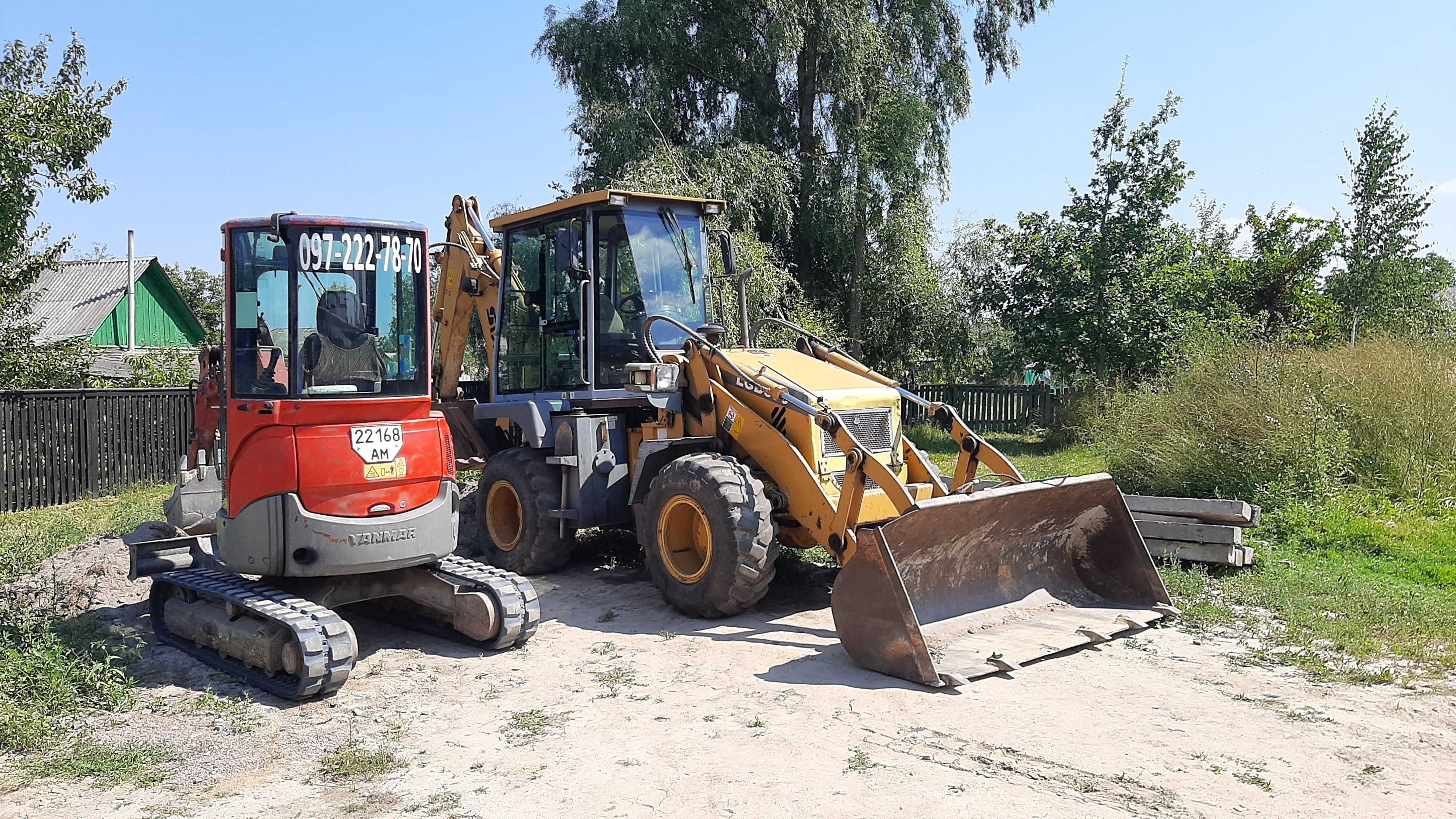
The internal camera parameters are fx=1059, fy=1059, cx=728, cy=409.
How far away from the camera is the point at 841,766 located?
15.4ft

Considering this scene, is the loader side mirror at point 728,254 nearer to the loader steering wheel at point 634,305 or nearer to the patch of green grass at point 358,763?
the loader steering wheel at point 634,305

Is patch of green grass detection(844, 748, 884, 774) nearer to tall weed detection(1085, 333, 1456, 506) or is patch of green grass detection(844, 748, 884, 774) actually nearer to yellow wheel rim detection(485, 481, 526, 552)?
yellow wheel rim detection(485, 481, 526, 552)

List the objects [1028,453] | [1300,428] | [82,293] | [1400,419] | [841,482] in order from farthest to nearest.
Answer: [82,293]
[1028,453]
[1400,419]
[1300,428]
[841,482]

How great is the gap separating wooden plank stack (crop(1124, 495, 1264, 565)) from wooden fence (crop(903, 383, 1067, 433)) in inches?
452

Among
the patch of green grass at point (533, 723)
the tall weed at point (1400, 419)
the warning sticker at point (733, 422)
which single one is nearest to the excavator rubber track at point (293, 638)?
the patch of green grass at point (533, 723)

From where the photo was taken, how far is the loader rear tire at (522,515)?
28.2ft

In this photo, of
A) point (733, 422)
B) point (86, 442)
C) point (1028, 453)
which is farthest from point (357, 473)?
point (1028, 453)

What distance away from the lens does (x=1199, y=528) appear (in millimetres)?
8461

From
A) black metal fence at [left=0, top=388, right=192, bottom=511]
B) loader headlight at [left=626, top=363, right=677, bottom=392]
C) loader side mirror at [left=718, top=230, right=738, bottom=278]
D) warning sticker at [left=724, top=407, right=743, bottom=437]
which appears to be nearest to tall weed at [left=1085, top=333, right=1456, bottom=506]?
loader side mirror at [left=718, top=230, right=738, bottom=278]

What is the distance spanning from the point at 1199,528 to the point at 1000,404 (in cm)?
1371

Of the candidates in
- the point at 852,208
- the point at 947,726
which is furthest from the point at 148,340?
the point at 947,726

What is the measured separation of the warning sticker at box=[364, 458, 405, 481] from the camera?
6074 mm

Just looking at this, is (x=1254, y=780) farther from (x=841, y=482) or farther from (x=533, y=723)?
(x=841, y=482)

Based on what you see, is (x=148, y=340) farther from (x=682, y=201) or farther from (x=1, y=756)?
(x=1, y=756)
